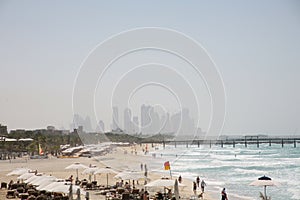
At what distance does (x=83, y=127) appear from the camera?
121 m

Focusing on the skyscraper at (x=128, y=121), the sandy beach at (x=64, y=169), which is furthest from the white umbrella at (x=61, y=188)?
the skyscraper at (x=128, y=121)

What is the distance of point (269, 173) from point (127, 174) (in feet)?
75.0

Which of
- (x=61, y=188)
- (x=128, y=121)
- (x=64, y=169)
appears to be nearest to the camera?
(x=61, y=188)

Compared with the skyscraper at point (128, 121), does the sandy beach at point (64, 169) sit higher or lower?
lower

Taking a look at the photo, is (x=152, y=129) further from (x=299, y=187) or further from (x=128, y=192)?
(x=128, y=192)

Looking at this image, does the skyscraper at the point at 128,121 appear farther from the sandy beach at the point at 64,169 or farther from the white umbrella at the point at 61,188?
the white umbrella at the point at 61,188

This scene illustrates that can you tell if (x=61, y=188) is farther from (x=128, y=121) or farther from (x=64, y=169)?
(x=128, y=121)

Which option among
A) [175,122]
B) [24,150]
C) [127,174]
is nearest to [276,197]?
[127,174]

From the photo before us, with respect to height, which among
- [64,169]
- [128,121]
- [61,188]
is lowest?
[64,169]

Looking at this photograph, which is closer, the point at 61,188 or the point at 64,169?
the point at 61,188

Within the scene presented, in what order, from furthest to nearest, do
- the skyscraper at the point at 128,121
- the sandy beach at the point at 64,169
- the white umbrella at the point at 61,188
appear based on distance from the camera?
the skyscraper at the point at 128,121
the sandy beach at the point at 64,169
the white umbrella at the point at 61,188

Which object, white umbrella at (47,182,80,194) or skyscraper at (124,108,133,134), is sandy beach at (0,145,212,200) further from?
skyscraper at (124,108,133,134)

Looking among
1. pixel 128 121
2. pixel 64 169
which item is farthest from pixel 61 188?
pixel 128 121

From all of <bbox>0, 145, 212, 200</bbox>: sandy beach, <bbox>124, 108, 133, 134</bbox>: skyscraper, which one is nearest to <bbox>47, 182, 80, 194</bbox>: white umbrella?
<bbox>0, 145, 212, 200</bbox>: sandy beach
